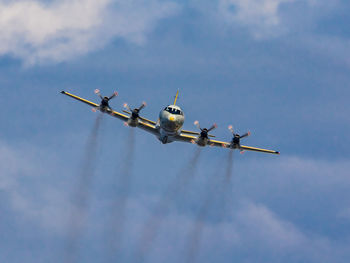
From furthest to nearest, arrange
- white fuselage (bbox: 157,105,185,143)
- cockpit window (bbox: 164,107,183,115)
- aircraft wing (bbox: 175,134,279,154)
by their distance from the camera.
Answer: aircraft wing (bbox: 175,134,279,154) → cockpit window (bbox: 164,107,183,115) → white fuselage (bbox: 157,105,185,143)

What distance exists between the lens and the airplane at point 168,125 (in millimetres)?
109581

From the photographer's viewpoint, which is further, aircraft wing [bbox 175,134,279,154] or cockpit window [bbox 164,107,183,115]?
aircraft wing [bbox 175,134,279,154]

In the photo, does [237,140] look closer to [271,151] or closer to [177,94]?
[271,151]

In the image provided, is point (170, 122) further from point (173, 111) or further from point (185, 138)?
point (185, 138)

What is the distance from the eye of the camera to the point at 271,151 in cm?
11506

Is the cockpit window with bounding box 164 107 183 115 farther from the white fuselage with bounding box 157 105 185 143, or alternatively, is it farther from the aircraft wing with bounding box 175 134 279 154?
the aircraft wing with bounding box 175 134 279 154

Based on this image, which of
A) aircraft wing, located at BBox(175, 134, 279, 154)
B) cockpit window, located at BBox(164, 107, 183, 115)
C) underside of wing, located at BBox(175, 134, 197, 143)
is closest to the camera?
cockpit window, located at BBox(164, 107, 183, 115)

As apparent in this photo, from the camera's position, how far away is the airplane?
110m

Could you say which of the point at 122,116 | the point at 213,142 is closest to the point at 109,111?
the point at 122,116

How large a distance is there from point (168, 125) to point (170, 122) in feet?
1.97

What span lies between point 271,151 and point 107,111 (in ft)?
83.2

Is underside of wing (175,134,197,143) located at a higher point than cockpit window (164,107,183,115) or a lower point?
lower

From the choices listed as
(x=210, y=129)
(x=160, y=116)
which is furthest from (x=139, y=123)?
(x=210, y=129)

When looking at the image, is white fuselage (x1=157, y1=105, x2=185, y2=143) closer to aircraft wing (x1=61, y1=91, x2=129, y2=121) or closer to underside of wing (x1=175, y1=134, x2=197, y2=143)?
underside of wing (x1=175, y1=134, x2=197, y2=143)
